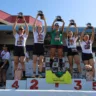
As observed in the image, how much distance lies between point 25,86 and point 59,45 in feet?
8.21

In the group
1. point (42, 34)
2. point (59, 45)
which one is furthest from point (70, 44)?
point (42, 34)

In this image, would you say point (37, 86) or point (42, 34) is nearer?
point (37, 86)

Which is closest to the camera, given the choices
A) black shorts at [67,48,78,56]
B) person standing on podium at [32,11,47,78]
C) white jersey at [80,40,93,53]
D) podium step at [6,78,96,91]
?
podium step at [6,78,96,91]

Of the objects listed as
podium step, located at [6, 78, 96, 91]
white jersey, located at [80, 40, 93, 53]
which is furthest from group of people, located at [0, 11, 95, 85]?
podium step, located at [6, 78, 96, 91]

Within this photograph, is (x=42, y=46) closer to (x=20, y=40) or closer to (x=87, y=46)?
(x=20, y=40)

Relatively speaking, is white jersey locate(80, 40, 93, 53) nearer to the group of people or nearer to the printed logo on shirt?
the group of people

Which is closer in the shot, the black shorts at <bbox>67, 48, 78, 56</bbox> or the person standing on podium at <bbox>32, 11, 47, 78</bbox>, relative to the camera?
the person standing on podium at <bbox>32, 11, 47, 78</bbox>

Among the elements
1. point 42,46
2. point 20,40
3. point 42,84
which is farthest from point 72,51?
point 42,84

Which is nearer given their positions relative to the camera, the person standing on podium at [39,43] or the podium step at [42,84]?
the podium step at [42,84]

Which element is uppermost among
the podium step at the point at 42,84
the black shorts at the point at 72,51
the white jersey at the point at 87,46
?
the white jersey at the point at 87,46

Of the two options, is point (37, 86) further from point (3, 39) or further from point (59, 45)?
point (3, 39)

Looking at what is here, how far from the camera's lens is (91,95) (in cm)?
360

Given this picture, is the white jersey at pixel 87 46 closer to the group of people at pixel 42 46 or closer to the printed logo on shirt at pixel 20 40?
the group of people at pixel 42 46

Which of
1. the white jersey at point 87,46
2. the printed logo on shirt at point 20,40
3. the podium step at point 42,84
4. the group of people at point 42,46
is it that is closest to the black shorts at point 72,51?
the group of people at point 42,46
